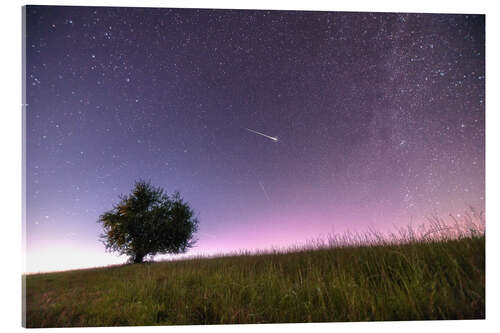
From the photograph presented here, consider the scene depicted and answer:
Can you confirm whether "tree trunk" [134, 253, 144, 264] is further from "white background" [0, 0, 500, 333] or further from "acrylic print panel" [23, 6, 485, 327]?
"white background" [0, 0, 500, 333]

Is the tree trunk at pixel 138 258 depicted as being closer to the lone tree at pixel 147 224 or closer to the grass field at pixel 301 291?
the lone tree at pixel 147 224

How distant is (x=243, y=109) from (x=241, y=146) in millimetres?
639

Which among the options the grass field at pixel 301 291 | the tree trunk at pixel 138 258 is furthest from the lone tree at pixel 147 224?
the grass field at pixel 301 291

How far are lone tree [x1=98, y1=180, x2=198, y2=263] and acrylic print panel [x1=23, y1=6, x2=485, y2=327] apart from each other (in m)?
0.13

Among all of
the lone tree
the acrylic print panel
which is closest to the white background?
the acrylic print panel

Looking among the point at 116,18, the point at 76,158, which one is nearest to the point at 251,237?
the point at 76,158

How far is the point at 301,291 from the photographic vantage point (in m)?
2.86

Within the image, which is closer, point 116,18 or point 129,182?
point 116,18

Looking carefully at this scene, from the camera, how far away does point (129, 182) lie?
4059mm

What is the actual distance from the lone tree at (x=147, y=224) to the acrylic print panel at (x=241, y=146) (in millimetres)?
131

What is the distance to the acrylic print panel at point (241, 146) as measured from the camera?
3.06 metres

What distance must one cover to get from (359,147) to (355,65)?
129cm

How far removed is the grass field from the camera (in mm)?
2629
